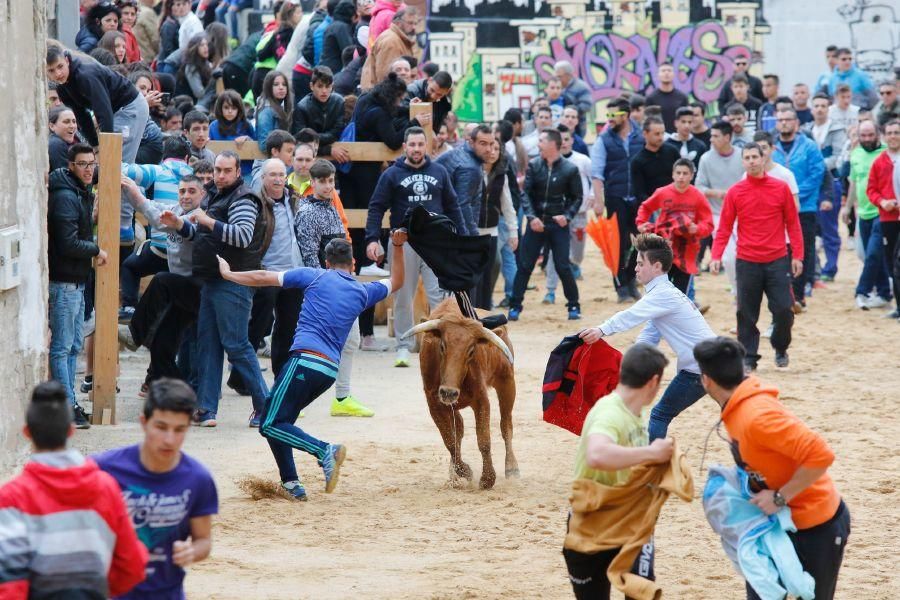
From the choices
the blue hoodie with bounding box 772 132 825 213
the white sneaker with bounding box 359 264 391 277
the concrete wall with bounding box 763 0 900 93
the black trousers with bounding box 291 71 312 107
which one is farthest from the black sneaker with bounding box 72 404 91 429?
the concrete wall with bounding box 763 0 900 93

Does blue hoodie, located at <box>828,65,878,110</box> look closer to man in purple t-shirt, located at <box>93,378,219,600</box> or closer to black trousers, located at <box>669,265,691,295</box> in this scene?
black trousers, located at <box>669,265,691,295</box>

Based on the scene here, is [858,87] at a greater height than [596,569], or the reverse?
[858,87]

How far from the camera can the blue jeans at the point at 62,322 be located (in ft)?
34.9

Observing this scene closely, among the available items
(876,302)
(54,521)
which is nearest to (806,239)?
(876,302)

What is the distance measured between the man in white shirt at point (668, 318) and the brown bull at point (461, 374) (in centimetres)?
124

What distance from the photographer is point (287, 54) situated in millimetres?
18266

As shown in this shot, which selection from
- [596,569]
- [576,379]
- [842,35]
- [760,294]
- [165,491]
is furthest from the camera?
[842,35]

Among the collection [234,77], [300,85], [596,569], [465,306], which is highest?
[234,77]

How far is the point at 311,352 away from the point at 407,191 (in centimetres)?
444

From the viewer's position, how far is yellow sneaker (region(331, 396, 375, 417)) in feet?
40.2

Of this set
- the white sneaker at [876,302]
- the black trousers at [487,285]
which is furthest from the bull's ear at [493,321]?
the white sneaker at [876,302]

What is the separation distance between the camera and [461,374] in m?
9.74

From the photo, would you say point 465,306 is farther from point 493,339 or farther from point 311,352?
point 311,352

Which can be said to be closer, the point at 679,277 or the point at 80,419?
the point at 80,419
